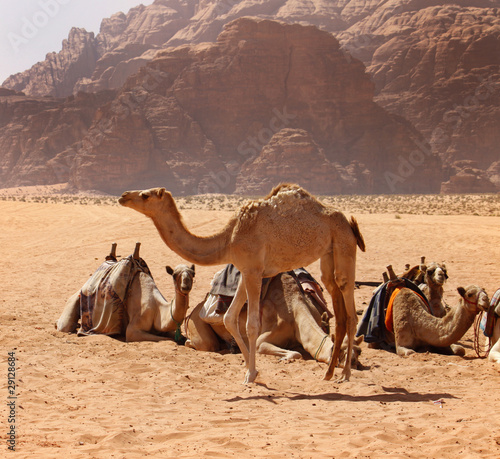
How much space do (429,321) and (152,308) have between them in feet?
11.6

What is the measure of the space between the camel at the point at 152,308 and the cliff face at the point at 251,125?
231 ft

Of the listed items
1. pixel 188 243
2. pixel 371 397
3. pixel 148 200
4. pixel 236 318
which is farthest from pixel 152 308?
pixel 371 397

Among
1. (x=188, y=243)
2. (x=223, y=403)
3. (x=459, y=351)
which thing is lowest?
(x=223, y=403)

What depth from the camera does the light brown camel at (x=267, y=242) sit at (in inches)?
241

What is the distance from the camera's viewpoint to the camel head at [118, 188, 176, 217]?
5973mm

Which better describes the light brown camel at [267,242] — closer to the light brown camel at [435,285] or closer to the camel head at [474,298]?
the camel head at [474,298]

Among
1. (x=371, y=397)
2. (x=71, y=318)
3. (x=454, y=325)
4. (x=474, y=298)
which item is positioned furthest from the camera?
(x=71, y=318)

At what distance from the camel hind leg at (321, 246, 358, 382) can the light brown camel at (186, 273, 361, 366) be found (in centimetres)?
31

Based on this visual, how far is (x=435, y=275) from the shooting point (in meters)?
8.18

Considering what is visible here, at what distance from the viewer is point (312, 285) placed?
8.23 meters

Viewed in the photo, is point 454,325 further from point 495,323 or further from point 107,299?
point 107,299

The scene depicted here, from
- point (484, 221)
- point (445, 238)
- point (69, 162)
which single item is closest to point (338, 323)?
point (445, 238)

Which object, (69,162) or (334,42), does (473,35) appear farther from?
(69,162)

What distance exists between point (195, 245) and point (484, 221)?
22885 millimetres
